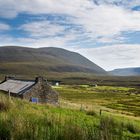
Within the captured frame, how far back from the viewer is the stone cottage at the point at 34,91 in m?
53.6

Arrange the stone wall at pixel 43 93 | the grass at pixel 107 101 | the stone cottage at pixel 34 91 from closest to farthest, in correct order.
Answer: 1. the stone cottage at pixel 34 91
2. the stone wall at pixel 43 93
3. the grass at pixel 107 101

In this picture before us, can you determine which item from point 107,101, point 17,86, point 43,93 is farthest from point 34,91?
point 107,101

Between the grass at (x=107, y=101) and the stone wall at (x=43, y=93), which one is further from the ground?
the stone wall at (x=43, y=93)

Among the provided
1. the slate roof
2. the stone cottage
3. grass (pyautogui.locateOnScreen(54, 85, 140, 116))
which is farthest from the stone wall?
grass (pyautogui.locateOnScreen(54, 85, 140, 116))

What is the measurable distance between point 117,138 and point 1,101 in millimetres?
8562

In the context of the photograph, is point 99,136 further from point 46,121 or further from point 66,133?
point 46,121

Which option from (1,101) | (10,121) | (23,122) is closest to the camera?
(23,122)

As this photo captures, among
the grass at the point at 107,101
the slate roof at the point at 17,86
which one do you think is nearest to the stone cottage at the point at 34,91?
the slate roof at the point at 17,86

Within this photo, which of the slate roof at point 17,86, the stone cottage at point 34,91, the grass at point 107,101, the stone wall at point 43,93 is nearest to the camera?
the stone cottage at point 34,91

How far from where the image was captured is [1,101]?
15.0 m

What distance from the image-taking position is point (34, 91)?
5481cm

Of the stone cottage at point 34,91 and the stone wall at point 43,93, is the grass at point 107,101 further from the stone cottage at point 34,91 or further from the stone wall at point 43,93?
the stone cottage at point 34,91

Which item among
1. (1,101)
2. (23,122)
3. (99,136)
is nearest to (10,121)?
(23,122)

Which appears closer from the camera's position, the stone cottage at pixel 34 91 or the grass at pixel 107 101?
the stone cottage at pixel 34 91
